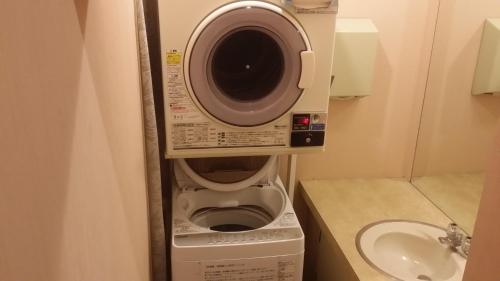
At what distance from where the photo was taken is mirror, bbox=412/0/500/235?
1.94 metres

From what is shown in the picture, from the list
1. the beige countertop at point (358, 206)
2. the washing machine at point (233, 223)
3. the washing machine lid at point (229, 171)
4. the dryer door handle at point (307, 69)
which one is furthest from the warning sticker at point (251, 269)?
the dryer door handle at point (307, 69)

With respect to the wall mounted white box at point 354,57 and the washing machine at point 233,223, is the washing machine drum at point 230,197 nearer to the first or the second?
the washing machine at point 233,223

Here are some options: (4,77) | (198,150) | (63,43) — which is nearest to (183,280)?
(198,150)

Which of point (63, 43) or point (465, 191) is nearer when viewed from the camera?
point (63, 43)

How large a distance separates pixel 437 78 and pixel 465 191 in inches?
21.0

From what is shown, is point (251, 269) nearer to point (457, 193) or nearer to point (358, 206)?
point (358, 206)

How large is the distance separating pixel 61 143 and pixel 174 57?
111 centimetres

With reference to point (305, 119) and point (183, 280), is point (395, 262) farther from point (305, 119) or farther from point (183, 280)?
point (183, 280)

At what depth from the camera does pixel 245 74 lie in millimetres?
1826

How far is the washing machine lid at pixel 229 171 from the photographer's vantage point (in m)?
1.89

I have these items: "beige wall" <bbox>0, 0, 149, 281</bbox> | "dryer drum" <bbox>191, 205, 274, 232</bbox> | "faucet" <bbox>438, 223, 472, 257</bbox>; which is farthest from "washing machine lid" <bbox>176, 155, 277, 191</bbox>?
"beige wall" <bbox>0, 0, 149, 281</bbox>

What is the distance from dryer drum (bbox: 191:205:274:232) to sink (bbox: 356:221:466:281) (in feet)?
1.45

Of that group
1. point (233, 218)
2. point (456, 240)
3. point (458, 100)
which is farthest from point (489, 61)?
point (233, 218)

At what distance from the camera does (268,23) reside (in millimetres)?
1560
